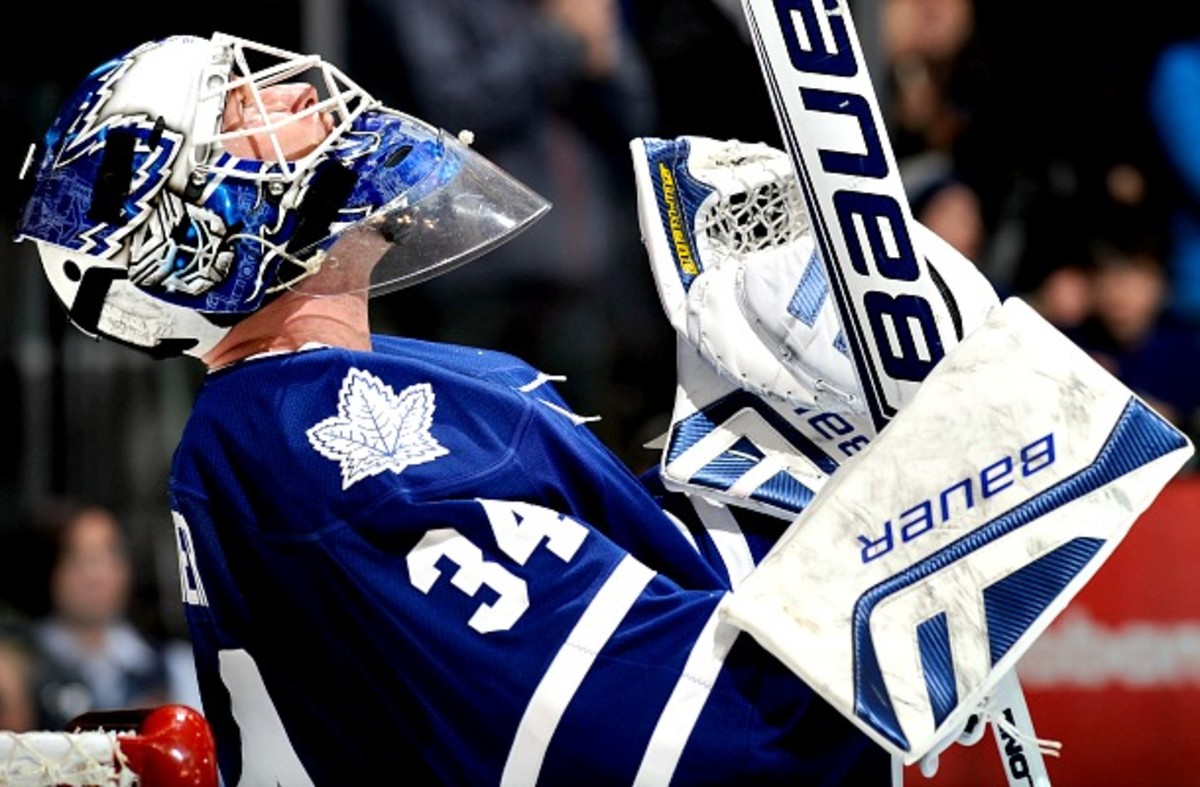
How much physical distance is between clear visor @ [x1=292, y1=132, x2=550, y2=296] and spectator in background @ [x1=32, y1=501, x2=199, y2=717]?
9.04ft

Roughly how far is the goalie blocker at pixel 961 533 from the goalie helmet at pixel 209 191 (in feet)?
1.97

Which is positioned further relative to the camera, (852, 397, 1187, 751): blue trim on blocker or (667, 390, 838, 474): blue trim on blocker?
(667, 390, 838, 474): blue trim on blocker

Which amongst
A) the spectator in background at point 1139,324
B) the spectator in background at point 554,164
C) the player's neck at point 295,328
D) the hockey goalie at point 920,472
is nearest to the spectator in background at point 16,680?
the spectator in background at point 554,164

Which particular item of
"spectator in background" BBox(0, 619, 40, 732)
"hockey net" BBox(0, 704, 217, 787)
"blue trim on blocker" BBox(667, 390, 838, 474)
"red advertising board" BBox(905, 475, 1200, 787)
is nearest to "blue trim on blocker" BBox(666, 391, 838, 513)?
"blue trim on blocker" BBox(667, 390, 838, 474)

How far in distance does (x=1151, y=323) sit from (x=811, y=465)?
280 cm

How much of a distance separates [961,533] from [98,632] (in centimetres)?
342

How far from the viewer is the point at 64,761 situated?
1808 mm

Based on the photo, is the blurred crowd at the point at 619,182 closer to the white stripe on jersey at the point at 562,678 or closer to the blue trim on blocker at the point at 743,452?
the blue trim on blocker at the point at 743,452

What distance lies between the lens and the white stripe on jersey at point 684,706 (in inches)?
70.2

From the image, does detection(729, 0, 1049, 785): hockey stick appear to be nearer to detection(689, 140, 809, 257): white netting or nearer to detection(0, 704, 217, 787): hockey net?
detection(689, 140, 809, 257): white netting

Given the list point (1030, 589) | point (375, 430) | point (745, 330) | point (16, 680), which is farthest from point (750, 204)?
point (16, 680)

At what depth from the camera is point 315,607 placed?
6.16ft

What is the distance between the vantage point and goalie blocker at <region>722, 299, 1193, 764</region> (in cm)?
168

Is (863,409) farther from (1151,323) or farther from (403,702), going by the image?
(1151,323)
